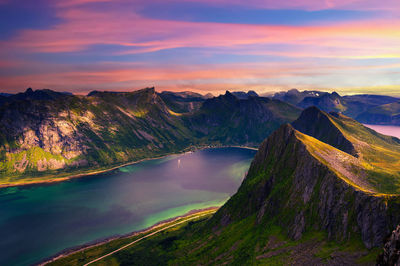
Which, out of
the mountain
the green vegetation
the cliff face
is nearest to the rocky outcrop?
the green vegetation

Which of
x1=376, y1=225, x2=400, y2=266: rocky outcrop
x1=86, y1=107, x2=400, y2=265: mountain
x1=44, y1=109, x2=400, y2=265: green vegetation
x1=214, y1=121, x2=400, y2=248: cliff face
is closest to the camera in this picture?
x1=376, y1=225, x2=400, y2=266: rocky outcrop

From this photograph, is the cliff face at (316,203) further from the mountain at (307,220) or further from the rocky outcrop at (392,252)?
the rocky outcrop at (392,252)

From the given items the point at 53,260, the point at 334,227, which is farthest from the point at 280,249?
the point at 53,260

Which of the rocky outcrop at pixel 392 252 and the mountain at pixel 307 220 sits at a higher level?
the rocky outcrop at pixel 392 252

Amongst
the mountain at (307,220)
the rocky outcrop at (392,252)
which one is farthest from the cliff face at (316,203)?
the rocky outcrop at (392,252)

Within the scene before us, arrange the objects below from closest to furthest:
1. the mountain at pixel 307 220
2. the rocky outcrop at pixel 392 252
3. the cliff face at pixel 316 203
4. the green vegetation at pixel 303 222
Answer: the rocky outcrop at pixel 392 252
the cliff face at pixel 316 203
the mountain at pixel 307 220
the green vegetation at pixel 303 222

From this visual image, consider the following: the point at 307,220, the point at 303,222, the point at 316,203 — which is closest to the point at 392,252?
the point at 307,220

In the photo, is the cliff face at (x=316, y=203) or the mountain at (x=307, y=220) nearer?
the cliff face at (x=316, y=203)

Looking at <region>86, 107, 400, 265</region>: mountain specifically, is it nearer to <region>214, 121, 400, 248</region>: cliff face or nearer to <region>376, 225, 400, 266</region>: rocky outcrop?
<region>214, 121, 400, 248</region>: cliff face

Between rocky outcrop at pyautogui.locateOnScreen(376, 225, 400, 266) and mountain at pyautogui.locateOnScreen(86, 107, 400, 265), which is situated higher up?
rocky outcrop at pyautogui.locateOnScreen(376, 225, 400, 266)
